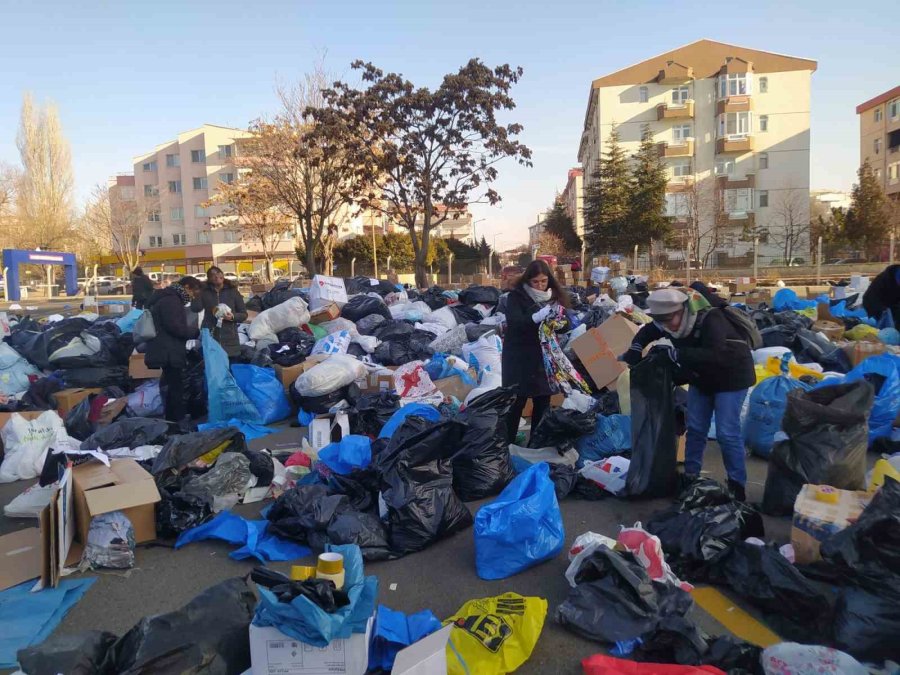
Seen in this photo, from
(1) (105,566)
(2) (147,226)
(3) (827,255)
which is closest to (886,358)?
(1) (105,566)

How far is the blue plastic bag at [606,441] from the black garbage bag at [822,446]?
113 cm

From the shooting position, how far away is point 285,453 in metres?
5.22

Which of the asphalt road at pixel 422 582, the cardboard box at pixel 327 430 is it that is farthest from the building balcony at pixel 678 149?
the asphalt road at pixel 422 582

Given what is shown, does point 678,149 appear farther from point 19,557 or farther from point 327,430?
point 19,557

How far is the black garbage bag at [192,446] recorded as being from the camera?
4.33 m

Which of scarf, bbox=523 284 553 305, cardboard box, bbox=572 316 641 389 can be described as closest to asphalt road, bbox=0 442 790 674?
scarf, bbox=523 284 553 305

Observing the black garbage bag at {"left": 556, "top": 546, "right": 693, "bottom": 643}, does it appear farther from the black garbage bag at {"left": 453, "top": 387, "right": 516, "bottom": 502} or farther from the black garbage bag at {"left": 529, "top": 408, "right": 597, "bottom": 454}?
the black garbage bag at {"left": 529, "top": 408, "right": 597, "bottom": 454}

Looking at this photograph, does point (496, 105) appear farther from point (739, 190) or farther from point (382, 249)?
point (739, 190)

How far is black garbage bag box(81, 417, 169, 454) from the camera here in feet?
16.1

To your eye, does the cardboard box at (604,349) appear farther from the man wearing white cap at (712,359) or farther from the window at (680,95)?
the window at (680,95)

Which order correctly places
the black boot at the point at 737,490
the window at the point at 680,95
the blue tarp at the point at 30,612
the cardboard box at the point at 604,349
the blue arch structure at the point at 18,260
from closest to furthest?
the blue tarp at the point at 30,612 → the black boot at the point at 737,490 → the cardboard box at the point at 604,349 → the blue arch structure at the point at 18,260 → the window at the point at 680,95

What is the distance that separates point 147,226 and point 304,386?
57.3m

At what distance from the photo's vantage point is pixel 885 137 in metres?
46.2

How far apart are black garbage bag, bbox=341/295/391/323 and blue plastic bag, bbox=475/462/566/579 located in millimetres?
6056
